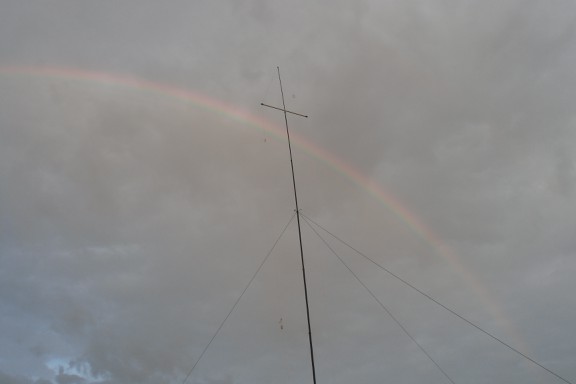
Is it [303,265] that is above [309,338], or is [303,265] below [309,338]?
above

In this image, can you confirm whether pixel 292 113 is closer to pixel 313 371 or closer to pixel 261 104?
pixel 261 104

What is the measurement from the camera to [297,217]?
1133 inches

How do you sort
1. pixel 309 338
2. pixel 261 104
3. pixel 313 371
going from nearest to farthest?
pixel 313 371
pixel 309 338
pixel 261 104

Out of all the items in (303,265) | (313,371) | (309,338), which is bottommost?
(313,371)

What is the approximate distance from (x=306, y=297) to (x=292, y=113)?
1405 cm

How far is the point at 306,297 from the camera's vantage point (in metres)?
25.3

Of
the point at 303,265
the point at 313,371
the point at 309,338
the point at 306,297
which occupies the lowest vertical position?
the point at 313,371

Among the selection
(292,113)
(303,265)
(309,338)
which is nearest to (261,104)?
(292,113)

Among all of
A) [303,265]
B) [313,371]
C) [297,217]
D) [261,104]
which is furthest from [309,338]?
[261,104]

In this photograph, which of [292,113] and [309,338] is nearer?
[309,338]

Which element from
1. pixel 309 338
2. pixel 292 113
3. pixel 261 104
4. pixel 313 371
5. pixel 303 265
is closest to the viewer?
pixel 313 371

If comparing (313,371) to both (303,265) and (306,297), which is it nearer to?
(306,297)

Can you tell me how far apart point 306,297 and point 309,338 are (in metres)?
2.08

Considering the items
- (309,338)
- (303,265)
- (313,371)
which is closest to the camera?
(313,371)
